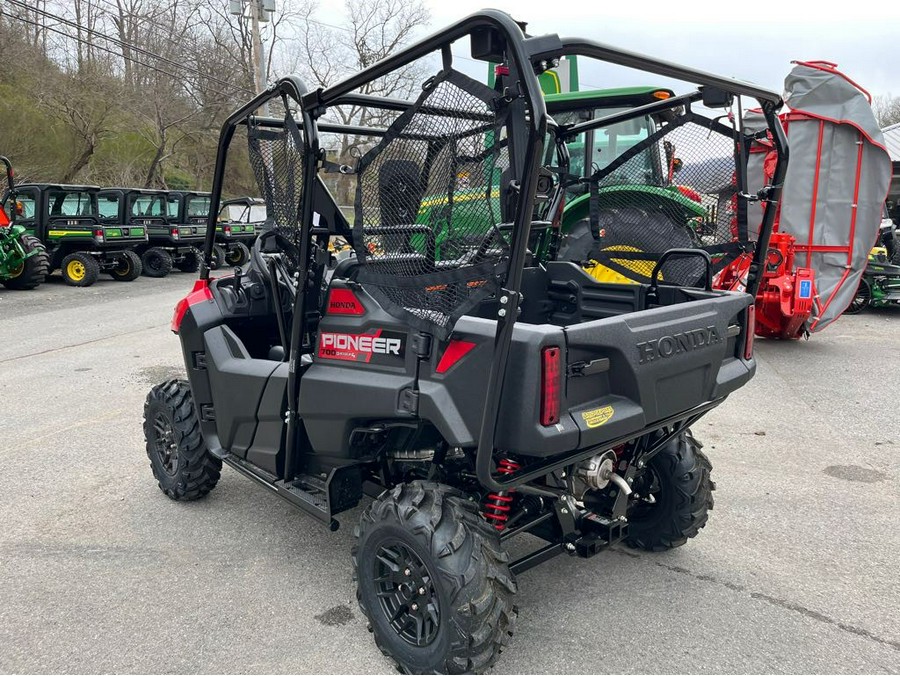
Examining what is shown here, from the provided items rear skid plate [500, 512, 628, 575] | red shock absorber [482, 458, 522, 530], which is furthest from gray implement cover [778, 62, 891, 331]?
red shock absorber [482, 458, 522, 530]

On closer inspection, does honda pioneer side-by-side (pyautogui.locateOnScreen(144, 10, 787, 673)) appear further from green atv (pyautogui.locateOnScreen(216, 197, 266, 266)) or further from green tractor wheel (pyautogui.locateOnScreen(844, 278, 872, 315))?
green atv (pyautogui.locateOnScreen(216, 197, 266, 266))

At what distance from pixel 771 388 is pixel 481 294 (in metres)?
5.52

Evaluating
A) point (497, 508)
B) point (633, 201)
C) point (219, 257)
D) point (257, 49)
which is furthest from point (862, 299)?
point (257, 49)

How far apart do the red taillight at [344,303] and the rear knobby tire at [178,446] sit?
1.45m

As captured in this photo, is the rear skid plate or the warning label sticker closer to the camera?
the warning label sticker

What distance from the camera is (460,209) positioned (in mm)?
2389

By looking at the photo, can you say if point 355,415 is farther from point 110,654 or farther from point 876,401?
point 876,401

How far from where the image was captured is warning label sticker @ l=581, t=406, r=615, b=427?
2.39 m

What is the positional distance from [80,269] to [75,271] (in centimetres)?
18

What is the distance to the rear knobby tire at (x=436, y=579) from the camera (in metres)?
2.40

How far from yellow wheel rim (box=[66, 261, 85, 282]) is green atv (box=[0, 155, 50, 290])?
93 centimetres

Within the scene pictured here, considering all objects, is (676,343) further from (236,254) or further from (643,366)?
(236,254)

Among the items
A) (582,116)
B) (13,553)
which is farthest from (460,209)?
(13,553)

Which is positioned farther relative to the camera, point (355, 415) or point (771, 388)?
point (771, 388)
